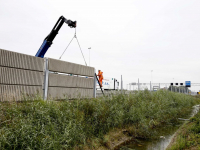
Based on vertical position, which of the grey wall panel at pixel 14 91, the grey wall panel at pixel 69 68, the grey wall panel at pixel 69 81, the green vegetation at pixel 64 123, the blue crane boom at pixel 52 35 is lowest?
the green vegetation at pixel 64 123

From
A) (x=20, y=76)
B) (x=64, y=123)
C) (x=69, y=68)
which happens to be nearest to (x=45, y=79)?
(x=20, y=76)

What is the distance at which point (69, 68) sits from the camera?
24.2ft

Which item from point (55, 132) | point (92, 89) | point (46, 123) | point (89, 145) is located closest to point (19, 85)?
point (46, 123)

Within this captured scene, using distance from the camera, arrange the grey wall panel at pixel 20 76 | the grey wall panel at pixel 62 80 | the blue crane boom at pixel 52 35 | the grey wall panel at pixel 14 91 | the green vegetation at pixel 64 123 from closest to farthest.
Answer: the green vegetation at pixel 64 123
the grey wall panel at pixel 14 91
the grey wall panel at pixel 20 76
the grey wall panel at pixel 62 80
the blue crane boom at pixel 52 35

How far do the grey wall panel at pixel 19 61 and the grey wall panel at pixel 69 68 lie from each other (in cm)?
46

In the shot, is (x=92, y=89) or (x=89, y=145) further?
(x=92, y=89)

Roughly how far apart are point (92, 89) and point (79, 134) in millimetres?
4382

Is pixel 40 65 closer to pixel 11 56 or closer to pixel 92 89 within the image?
pixel 11 56

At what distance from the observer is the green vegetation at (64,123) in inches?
133

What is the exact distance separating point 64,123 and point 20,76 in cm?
236

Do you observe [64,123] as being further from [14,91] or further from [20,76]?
[20,76]

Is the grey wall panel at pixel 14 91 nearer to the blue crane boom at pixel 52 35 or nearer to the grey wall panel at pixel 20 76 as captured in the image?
the grey wall panel at pixel 20 76

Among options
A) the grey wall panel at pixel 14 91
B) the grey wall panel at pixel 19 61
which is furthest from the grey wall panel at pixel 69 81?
the grey wall panel at pixel 14 91

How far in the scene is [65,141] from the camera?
13.1 feet
